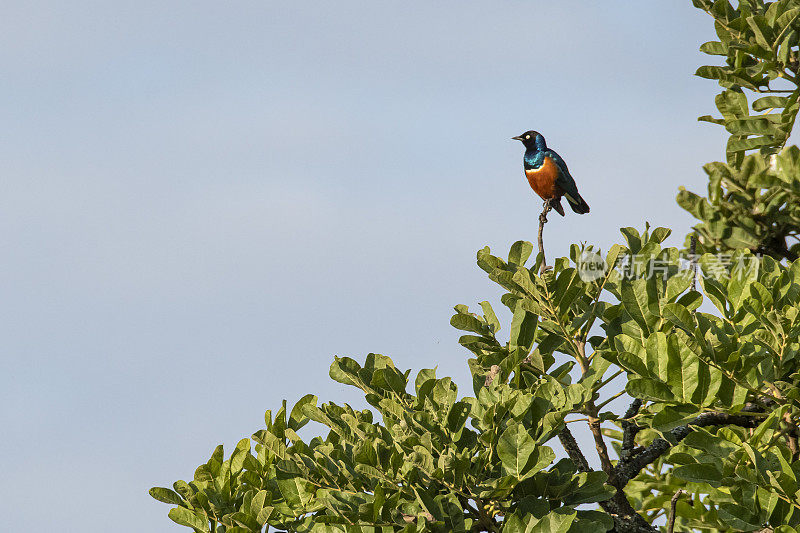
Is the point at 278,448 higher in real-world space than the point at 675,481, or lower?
higher

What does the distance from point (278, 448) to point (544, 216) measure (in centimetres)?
237

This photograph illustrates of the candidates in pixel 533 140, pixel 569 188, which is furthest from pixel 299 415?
pixel 533 140

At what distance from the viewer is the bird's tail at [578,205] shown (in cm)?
848

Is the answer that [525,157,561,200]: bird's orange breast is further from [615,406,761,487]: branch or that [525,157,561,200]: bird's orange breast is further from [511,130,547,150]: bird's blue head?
[615,406,761,487]: branch

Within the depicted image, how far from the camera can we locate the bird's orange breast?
8438 mm

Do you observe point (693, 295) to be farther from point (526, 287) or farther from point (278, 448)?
point (278, 448)

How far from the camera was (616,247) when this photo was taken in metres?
3.81

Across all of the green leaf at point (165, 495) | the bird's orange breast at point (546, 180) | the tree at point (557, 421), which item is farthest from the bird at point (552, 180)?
the green leaf at point (165, 495)

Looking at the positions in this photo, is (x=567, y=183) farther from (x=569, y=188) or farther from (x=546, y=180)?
(x=546, y=180)

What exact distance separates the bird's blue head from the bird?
35 millimetres

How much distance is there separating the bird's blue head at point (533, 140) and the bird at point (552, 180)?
0.04m

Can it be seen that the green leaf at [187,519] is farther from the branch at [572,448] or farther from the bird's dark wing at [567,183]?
the bird's dark wing at [567,183]

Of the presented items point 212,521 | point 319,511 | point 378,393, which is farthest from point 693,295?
point 212,521

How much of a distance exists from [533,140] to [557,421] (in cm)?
646
